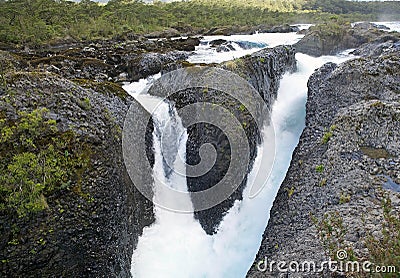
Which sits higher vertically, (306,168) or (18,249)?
(18,249)

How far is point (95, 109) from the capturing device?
9156mm

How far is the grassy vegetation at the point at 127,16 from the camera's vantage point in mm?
43513

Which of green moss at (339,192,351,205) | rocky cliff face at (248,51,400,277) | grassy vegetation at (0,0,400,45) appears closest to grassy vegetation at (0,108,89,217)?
rocky cliff face at (248,51,400,277)

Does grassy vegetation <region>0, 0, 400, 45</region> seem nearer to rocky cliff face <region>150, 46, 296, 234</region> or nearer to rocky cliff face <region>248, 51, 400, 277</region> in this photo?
rocky cliff face <region>150, 46, 296, 234</region>

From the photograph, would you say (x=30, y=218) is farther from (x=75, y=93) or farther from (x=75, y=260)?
(x=75, y=93)

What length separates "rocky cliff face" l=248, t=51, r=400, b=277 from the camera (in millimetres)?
7480

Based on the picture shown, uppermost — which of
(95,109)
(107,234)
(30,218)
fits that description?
(95,109)

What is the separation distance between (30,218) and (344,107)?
497 inches

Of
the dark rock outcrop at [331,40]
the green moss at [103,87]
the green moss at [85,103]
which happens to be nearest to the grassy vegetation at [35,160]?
the green moss at [85,103]

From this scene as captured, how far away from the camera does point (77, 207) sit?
759cm

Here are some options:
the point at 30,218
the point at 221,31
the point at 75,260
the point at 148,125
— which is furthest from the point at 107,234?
the point at 221,31

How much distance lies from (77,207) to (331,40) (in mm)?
34008

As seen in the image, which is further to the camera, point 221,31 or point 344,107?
point 221,31

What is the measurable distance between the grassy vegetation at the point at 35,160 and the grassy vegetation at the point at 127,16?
3810 cm
